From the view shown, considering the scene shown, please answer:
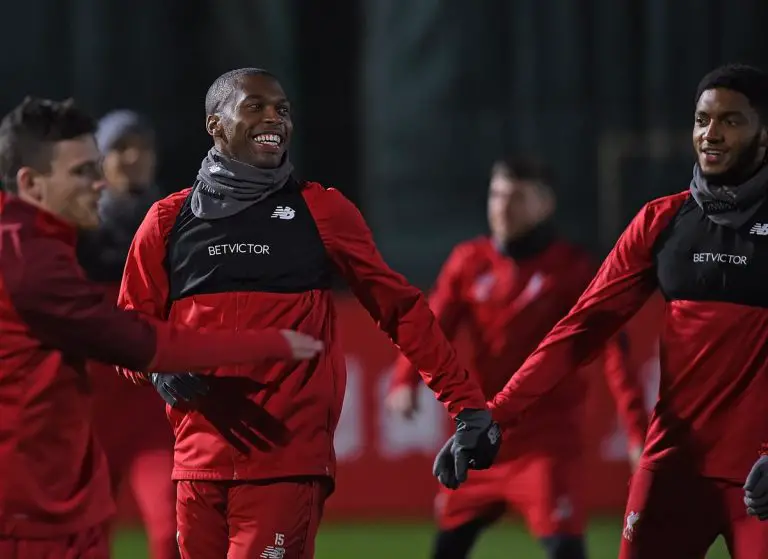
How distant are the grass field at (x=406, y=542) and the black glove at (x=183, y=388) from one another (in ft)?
13.2

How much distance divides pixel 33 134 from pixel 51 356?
24.6 inches

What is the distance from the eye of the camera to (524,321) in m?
7.40

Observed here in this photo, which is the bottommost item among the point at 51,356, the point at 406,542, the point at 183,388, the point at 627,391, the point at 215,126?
the point at 406,542

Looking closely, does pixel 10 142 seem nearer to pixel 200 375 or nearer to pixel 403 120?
pixel 200 375

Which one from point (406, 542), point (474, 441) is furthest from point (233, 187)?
point (406, 542)

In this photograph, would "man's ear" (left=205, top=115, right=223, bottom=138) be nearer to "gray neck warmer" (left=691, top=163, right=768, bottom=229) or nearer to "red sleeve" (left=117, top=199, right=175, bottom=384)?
"red sleeve" (left=117, top=199, right=175, bottom=384)

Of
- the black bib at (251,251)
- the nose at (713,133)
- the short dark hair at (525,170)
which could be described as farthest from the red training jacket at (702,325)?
the short dark hair at (525,170)

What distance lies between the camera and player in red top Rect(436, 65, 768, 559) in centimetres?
527

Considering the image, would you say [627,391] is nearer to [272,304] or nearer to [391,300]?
[391,300]

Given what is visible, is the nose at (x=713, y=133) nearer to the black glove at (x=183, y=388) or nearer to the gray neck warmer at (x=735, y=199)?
the gray neck warmer at (x=735, y=199)

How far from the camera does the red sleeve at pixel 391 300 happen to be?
17.8 ft

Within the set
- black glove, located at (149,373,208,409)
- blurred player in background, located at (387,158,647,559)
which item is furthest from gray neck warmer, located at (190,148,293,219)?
blurred player in background, located at (387,158,647,559)

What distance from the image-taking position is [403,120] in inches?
504

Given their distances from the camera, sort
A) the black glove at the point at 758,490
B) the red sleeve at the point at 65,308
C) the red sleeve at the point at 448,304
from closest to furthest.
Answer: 1. the red sleeve at the point at 65,308
2. the black glove at the point at 758,490
3. the red sleeve at the point at 448,304
